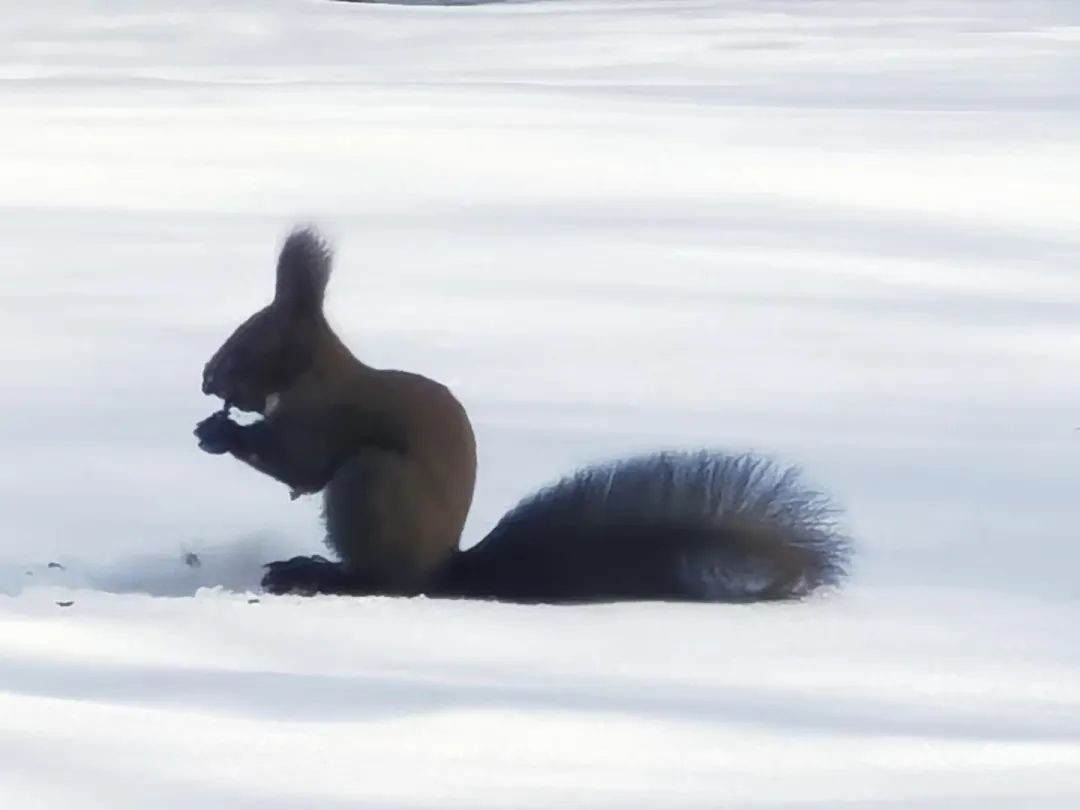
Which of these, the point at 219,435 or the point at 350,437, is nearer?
the point at 350,437

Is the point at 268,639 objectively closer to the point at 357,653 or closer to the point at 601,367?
the point at 357,653

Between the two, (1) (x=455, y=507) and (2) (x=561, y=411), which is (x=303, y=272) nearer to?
(1) (x=455, y=507)

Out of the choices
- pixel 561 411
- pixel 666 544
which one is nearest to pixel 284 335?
pixel 666 544

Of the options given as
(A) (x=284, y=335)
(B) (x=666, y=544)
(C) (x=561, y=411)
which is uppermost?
(C) (x=561, y=411)

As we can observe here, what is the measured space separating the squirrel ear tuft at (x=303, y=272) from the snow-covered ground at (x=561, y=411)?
425 millimetres

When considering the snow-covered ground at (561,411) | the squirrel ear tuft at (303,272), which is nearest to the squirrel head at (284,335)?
the squirrel ear tuft at (303,272)

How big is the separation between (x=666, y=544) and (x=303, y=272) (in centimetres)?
63

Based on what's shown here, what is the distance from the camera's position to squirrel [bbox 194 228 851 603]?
3010 mm

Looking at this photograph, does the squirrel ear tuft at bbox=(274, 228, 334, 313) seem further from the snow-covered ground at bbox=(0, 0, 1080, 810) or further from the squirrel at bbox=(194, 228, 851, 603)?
the snow-covered ground at bbox=(0, 0, 1080, 810)

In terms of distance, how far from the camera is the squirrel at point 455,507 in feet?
9.87

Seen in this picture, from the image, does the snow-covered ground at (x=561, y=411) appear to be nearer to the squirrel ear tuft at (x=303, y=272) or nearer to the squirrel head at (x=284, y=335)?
the squirrel head at (x=284, y=335)

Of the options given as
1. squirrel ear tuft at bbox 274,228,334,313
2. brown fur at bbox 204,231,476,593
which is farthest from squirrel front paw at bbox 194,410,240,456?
squirrel ear tuft at bbox 274,228,334,313

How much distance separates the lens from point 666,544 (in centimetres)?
303

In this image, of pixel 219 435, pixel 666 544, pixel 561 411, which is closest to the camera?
pixel 666 544
